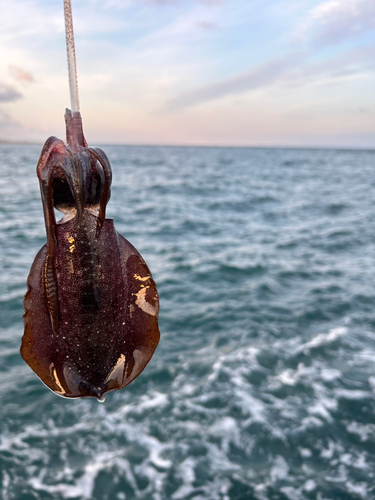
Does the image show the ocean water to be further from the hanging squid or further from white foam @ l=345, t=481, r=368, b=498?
the hanging squid

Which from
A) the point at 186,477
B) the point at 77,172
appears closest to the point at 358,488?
the point at 186,477

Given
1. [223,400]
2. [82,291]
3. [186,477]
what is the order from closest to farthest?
[82,291] < [186,477] < [223,400]

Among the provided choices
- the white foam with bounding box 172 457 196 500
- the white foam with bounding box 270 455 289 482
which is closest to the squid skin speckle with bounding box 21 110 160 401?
the white foam with bounding box 172 457 196 500

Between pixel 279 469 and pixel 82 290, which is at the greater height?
pixel 82 290

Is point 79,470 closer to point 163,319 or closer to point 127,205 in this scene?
point 163,319

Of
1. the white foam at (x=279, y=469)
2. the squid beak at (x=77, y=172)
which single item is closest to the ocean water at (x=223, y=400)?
the white foam at (x=279, y=469)

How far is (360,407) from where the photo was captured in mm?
6242

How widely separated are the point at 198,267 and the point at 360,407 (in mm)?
6554

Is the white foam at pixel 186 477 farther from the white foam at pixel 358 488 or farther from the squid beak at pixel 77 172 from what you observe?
the squid beak at pixel 77 172

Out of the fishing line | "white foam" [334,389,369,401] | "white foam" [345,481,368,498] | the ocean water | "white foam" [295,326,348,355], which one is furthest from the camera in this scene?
"white foam" [295,326,348,355]

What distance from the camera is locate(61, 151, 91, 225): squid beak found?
1.37 metres

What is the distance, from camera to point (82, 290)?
1579 mm

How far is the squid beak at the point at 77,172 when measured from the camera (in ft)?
4.49

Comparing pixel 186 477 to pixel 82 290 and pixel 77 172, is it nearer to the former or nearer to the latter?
pixel 82 290
